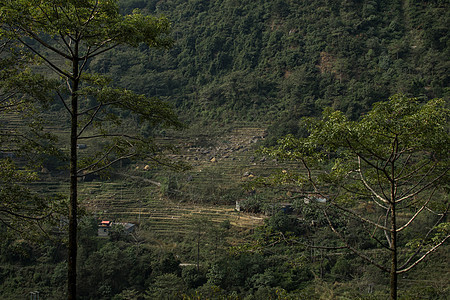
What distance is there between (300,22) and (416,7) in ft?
31.7

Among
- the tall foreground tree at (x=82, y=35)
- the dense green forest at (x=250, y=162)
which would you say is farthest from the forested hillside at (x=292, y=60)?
the tall foreground tree at (x=82, y=35)

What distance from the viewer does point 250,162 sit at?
2352 cm

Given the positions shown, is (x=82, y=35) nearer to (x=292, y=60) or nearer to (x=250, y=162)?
(x=250, y=162)

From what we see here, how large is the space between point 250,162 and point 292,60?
11.9 metres

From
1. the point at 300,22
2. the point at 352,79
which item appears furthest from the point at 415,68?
the point at 300,22

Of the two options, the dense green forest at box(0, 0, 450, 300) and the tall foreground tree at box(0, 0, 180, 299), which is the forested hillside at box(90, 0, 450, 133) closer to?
the dense green forest at box(0, 0, 450, 300)

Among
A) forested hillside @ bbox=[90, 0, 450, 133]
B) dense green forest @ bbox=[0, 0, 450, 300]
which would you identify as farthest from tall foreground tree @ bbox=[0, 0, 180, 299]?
forested hillside @ bbox=[90, 0, 450, 133]

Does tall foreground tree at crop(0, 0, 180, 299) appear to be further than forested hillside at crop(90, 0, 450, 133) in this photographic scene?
No

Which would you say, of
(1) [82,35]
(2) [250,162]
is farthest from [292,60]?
(1) [82,35]

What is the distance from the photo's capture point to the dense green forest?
488 cm

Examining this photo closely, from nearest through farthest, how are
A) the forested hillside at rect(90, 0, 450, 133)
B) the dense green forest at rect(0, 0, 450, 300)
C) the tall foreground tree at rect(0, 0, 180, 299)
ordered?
the tall foreground tree at rect(0, 0, 180, 299)
the dense green forest at rect(0, 0, 450, 300)
the forested hillside at rect(90, 0, 450, 133)

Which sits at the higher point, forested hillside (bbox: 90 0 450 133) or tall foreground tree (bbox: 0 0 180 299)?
forested hillside (bbox: 90 0 450 133)

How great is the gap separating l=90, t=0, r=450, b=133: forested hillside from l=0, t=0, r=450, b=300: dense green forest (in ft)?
0.51

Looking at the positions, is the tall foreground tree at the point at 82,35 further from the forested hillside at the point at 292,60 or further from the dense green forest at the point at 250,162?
the forested hillside at the point at 292,60
